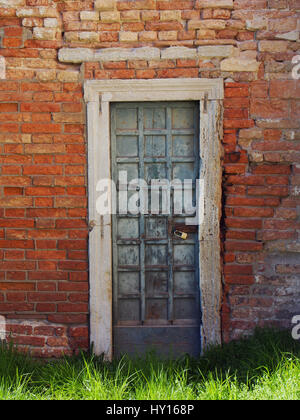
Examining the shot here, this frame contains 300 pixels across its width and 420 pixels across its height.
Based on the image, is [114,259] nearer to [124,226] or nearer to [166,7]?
[124,226]

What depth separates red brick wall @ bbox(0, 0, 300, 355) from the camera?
3.23 meters

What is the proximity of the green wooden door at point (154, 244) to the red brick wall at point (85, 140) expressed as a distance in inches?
11.1

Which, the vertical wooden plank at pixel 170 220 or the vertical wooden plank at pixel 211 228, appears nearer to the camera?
the vertical wooden plank at pixel 211 228

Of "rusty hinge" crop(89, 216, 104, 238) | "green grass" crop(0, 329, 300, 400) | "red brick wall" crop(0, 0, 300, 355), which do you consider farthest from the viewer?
"rusty hinge" crop(89, 216, 104, 238)

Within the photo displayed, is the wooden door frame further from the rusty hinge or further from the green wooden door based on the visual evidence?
the green wooden door

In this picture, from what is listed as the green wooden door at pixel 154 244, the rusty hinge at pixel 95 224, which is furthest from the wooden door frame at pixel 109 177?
the green wooden door at pixel 154 244

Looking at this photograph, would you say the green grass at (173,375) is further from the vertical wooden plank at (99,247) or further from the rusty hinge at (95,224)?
the rusty hinge at (95,224)

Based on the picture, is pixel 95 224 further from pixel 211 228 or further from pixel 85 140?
pixel 211 228

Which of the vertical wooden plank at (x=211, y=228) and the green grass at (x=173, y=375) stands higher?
the vertical wooden plank at (x=211, y=228)

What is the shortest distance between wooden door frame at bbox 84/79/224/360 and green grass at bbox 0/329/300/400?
26cm

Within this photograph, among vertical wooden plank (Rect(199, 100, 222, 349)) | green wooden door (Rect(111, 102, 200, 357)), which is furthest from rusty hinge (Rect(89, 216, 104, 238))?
vertical wooden plank (Rect(199, 100, 222, 349))

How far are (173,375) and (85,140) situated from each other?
75.2 inches

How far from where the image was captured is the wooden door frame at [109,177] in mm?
3268

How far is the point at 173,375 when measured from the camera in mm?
2957
